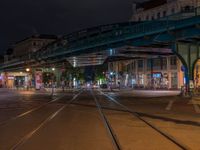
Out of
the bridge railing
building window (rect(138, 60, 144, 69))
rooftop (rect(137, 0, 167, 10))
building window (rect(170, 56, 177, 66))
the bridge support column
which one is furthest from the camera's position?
building window (rect(138, 60, 144, 69))

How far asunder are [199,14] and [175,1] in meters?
46.8

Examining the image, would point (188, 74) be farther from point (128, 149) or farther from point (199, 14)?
point (128, 149)

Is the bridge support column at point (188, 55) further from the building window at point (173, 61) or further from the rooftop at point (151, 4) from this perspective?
the rooftop at point (151, 4)

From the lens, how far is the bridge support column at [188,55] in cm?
5113

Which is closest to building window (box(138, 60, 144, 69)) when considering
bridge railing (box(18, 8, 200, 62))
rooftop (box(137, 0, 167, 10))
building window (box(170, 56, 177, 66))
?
building window (box(170, 56, 177, 66))

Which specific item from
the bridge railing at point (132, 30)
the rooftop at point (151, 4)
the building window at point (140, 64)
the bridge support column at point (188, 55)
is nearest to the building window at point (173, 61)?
the building window at point (140, 64)

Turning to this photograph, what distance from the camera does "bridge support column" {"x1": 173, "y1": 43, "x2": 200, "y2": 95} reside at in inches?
2013

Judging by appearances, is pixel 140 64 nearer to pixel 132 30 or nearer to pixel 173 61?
pixel 173 61

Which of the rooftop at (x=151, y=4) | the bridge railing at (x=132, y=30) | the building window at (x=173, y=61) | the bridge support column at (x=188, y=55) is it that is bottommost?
the bridge support column at (x=188, y=55)

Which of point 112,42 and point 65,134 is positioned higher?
point 112,42

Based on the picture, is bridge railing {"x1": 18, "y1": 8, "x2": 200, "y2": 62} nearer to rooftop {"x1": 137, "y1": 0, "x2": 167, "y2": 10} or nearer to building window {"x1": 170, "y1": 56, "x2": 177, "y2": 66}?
building window {"x1": 170, "y1": 56, "x2": 177, "y2": 66}

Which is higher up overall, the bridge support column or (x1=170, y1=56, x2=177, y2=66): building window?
(x1=170, y1=56, x2=177, y2=66): building window

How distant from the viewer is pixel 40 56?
3836 inches

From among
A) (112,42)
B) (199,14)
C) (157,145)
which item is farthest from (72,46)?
(157,145)
